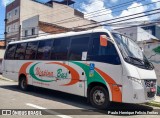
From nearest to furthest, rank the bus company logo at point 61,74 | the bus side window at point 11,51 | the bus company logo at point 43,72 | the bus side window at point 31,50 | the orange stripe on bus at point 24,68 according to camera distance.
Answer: the bus company logo at point 61,74, the bus company logo at point 43,72, the bus side window at point 31,50, the orange stripe on bus at point 24,68, the bus side window at point 11,51

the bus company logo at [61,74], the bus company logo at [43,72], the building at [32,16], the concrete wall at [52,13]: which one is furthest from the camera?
the concrete wall at [52,13]

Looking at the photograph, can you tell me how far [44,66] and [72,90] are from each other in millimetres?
2439

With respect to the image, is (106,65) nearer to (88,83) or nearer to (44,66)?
(88,83)

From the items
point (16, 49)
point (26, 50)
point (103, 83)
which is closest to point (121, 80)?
point (103, 83)

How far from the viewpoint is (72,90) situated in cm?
1105

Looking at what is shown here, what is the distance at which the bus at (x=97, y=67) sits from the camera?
910 centimetres

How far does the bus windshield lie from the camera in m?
9.35

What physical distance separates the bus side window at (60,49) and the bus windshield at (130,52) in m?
2.57

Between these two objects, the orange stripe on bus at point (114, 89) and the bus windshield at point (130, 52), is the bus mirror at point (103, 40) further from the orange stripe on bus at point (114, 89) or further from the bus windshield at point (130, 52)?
the orange stripe on bus at point (114, 89)

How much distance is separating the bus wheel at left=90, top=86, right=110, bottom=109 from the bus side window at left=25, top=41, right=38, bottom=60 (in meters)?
4.91

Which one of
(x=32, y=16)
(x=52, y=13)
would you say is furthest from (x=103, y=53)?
(x=52, y=13)

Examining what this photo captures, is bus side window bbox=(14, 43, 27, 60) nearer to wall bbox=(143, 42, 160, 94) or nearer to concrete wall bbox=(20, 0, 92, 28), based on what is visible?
wall bbox=(143, 42, 160, 94)

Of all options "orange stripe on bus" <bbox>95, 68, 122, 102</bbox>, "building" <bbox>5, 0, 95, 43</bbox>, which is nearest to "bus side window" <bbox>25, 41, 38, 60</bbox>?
"orange stripe on bus" <bbox>95, 68, 122, 102</bbox>

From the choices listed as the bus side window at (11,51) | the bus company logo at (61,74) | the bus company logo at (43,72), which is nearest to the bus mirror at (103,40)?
the bus company logo at (61,74)
